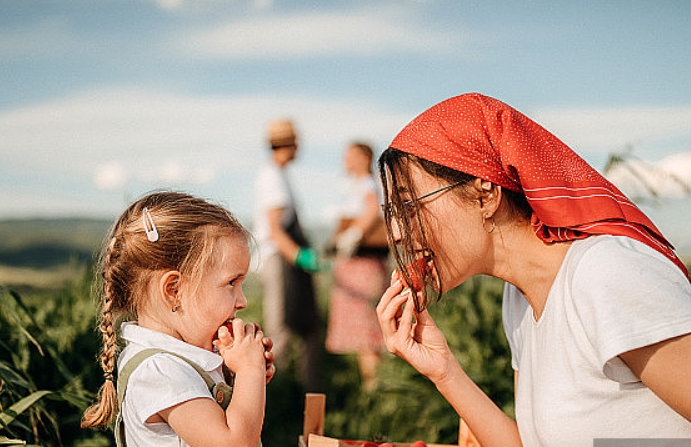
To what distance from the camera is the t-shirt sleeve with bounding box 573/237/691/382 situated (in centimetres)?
158

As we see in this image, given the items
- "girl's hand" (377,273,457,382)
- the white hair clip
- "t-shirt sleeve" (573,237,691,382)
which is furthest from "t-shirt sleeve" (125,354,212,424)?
"t-shirt sleeve" (573,237,691,382)

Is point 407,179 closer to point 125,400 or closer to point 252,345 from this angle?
point 252,345

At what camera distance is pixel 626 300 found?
162cm

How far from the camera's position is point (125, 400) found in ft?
6.00

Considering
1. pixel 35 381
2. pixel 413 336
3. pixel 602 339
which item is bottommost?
pixel 35 381

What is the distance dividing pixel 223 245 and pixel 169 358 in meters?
0.31

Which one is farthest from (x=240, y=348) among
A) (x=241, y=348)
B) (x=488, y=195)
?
(x=488, y=195)

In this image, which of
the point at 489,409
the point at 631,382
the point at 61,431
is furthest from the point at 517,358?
the point at 61,431

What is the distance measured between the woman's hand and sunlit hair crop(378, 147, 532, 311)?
430 millimetres

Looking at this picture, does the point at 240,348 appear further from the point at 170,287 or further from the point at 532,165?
the point at 532,165

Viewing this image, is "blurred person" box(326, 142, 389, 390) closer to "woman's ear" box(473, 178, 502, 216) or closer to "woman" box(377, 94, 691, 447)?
"woman" box(377, 94, 691, 447)

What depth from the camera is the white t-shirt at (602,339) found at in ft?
5.25

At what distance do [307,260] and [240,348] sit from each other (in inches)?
142

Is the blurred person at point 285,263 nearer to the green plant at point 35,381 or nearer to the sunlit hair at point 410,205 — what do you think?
the green plant at point 35,381
